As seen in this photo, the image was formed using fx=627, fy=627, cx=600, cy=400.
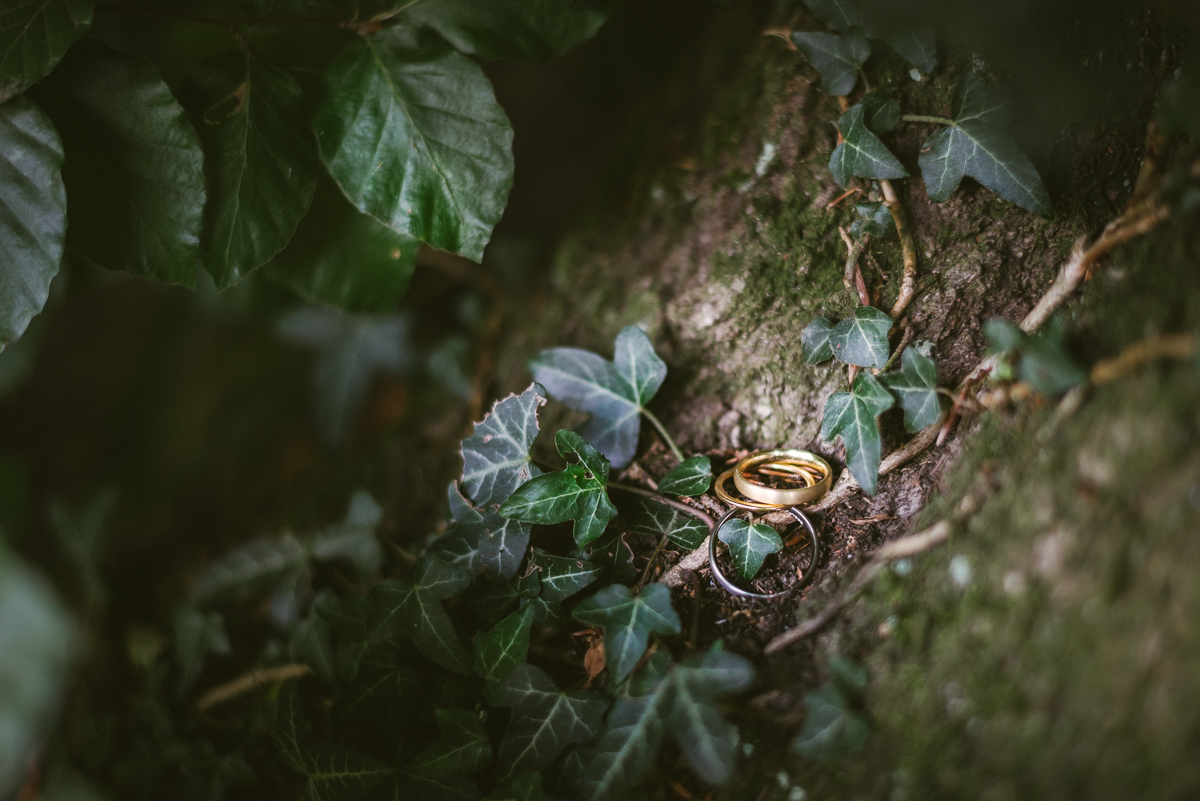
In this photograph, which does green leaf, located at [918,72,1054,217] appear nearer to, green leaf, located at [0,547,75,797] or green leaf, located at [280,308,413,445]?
green leaf, located at [280,308,413,445]

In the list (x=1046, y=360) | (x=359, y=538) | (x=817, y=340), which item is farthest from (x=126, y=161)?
(x=1046, y=360)

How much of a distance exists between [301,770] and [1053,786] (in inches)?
50.6

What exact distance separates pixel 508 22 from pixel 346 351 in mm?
1422

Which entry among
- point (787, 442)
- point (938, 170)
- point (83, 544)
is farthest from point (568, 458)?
point (83, 544)

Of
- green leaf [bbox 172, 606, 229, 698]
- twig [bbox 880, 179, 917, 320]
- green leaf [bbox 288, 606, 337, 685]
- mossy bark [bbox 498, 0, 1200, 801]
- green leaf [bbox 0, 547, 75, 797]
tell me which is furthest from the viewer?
green leaf [bbox 0, 547, 75, 797]

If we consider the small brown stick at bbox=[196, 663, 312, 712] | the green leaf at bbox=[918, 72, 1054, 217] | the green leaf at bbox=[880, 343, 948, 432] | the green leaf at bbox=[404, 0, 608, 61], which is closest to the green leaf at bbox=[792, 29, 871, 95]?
the green leaf at bbox=[918, 72, 1054, 217]

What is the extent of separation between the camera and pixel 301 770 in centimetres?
126

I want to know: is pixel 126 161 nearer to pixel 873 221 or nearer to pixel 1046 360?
pixel 873 221

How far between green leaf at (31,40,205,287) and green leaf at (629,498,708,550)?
1049mm

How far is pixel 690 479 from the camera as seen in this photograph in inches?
49.9

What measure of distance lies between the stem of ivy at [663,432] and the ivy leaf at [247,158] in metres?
0.89

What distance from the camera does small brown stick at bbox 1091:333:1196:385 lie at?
0.76m

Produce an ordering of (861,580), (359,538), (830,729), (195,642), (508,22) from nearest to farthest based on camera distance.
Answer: (830,729), (861,580), (508,22), (359,538), (195,642)

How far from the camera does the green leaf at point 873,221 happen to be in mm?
1268
